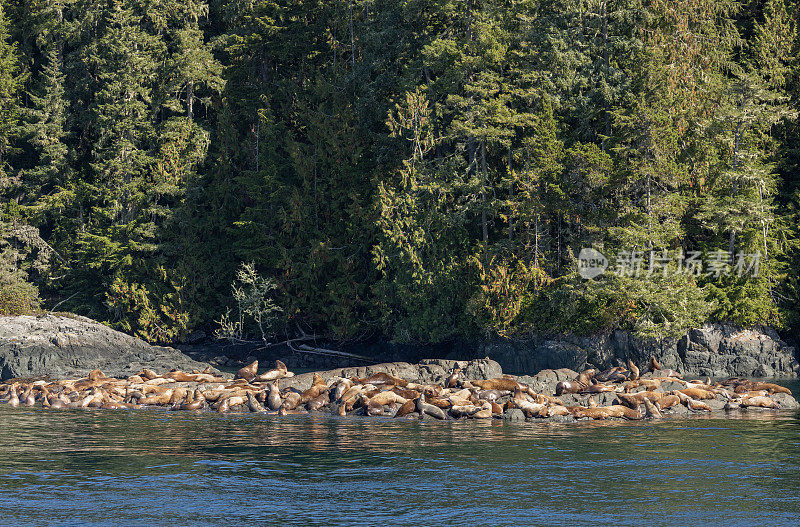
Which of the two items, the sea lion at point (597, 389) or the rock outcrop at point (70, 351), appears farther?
the rock outcrop at point (70, 351)

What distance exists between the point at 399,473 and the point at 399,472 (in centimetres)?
11

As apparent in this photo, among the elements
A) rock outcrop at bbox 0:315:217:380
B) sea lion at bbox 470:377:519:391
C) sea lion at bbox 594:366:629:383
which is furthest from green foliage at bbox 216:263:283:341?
sea lion at bbox 594:366:629:383

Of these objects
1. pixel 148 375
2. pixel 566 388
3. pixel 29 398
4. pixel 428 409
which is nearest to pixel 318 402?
pixel 428 409

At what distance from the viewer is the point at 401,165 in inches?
1977

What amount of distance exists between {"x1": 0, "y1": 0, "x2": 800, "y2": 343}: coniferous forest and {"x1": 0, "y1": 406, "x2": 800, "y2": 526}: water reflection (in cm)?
1782

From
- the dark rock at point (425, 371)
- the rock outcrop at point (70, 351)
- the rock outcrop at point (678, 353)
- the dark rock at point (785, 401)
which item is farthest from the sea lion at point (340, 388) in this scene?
the dark rock at point (785, 401)

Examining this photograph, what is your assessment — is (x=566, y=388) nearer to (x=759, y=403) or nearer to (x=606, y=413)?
(x=606, y=413)

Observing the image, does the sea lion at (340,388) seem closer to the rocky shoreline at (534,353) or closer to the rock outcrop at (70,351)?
the rocky shoreline at (534,353)

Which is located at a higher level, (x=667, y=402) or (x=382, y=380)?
(x=382, y=380)

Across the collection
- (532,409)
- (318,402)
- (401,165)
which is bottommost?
(318,402)

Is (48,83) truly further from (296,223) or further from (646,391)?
(646,391)

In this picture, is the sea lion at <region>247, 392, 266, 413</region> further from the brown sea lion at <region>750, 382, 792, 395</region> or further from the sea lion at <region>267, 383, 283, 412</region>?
the brown sea lion at <region>750, 382, 792, 395</region>

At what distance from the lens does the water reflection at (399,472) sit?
Result: 15.9m

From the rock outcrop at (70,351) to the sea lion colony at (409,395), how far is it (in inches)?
255
